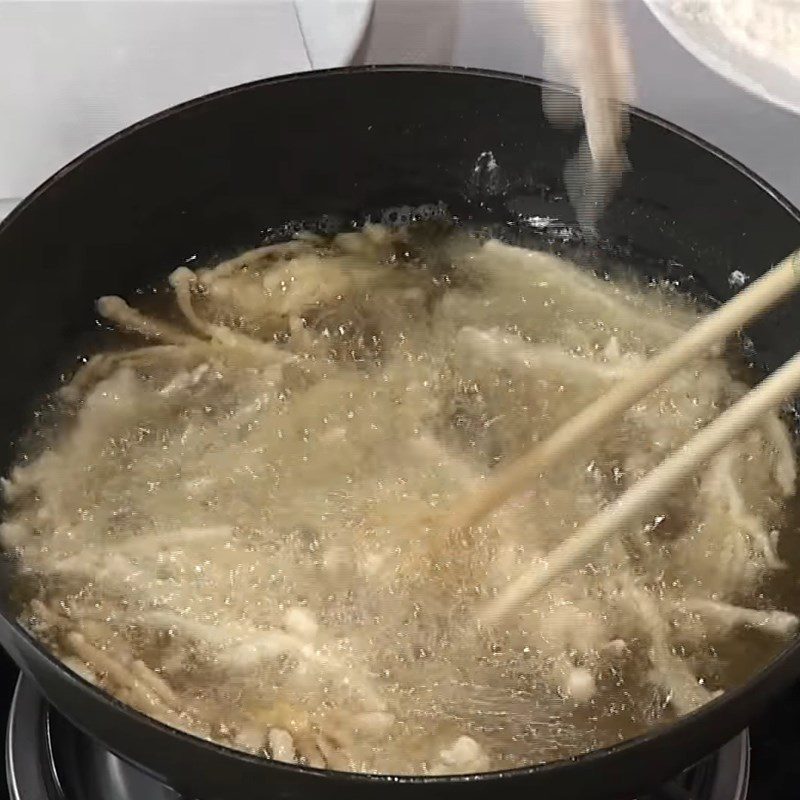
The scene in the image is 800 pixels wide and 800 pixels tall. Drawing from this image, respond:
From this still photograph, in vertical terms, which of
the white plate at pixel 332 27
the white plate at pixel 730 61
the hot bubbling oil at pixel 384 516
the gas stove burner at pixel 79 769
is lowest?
the gas stove burner at pixel 79 769

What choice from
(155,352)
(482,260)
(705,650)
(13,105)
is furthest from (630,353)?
(13,105)

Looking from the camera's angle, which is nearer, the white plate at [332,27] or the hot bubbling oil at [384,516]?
the hot bubbling oil at [384,516]

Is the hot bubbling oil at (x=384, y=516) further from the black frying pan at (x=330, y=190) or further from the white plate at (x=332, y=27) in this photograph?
the white plate at (x=332, y=27)

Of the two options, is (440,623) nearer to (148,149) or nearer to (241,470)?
(241,470)

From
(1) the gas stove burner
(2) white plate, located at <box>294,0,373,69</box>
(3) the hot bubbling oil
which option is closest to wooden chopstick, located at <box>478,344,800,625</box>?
(3) the hot bubbling oil

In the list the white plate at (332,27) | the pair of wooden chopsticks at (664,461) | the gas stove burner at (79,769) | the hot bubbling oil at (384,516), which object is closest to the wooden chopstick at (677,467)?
the pair of wooden chopsticks at (664,461)

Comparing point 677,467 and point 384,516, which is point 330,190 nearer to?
point 384,516

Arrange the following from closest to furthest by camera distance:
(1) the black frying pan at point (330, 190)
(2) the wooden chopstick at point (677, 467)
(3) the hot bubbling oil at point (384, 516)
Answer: (2) the wooden chopstick at point (677, 467)
(3) the hot bubbling oil at point (384, 516)
(1) the black frying pan at point (330, 190)

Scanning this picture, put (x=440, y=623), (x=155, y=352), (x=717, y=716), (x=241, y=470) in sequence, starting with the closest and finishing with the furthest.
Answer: (x=717, y=716) → (x=440, y=623) → (x=241, y=470) → (x=155, y=352)
